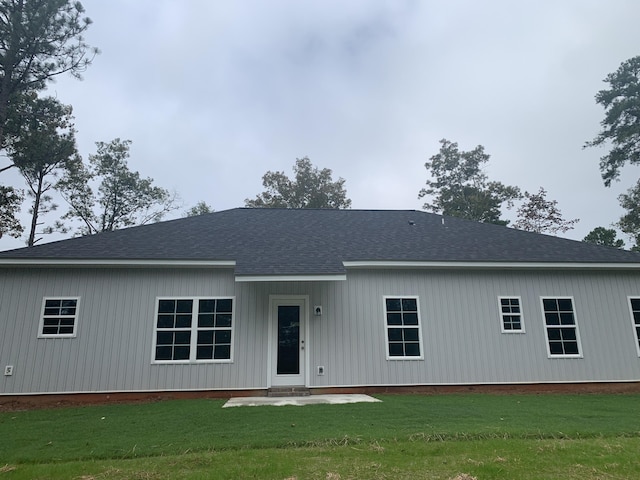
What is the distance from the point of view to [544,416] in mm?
6062

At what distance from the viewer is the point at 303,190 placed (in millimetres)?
30000

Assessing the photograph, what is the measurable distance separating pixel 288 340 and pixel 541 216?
2370cm

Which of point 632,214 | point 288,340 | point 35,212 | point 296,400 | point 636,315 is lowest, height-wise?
point 296,400

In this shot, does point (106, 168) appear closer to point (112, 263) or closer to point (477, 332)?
point (112, 263)

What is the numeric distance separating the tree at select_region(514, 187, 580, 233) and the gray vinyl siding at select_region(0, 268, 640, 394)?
58.9ft

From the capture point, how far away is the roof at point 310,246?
878 cm

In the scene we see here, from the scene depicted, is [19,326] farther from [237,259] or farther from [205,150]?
[205,150]

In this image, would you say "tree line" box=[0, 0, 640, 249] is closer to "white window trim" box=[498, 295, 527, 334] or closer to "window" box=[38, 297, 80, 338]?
"window" box=[38, 297, 80, 338]

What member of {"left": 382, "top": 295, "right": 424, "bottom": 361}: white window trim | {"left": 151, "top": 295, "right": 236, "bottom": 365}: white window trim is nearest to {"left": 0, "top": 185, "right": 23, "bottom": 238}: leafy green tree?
{"left": 151, "top": 295, "right": 236, "bottom": 365}: white window trim

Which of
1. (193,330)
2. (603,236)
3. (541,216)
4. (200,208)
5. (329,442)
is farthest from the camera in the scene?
(200,208)

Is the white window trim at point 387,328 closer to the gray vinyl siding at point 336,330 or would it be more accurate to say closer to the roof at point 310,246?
the gray vinyl siding at point 336,330

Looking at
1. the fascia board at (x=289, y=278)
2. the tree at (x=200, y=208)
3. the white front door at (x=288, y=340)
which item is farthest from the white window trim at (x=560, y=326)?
the tree at (x=200, y=208)

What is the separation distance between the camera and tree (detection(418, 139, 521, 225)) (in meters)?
27.1

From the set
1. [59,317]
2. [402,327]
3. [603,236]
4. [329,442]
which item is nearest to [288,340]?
[402,327]
